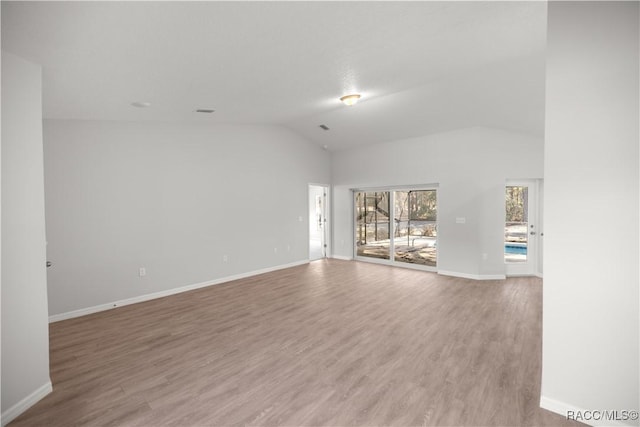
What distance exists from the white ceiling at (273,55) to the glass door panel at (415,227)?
89.5 inches

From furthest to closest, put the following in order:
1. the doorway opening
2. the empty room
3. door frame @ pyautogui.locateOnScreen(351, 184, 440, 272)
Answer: the doorway opening, door frame @ pyautogui.locateOnScreen(351, 184, 440, 272), the empty room

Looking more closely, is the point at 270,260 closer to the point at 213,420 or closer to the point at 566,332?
the point at 213,420

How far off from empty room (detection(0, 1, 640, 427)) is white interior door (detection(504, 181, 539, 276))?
4cm

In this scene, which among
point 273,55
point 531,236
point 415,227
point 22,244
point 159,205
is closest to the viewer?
point 22,244

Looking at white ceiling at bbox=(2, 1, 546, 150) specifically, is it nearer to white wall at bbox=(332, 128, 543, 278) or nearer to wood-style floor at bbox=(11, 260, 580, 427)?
white wall at bbox=(332, 128, 543, 278)

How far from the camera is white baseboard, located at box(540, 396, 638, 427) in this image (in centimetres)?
187

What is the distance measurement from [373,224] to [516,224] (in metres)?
3.01

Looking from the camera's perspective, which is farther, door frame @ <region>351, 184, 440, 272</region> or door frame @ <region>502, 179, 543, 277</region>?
door frame @ <region>351, 184, 440, 272</region>

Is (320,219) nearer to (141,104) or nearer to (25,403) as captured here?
(141,104)

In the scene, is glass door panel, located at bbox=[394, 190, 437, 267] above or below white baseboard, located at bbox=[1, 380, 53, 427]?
above

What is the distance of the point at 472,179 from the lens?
222 inches

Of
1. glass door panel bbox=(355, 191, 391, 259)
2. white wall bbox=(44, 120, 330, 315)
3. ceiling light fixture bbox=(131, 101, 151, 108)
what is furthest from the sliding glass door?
ceiling light fixture bbox=(131, 101, 151, 108)

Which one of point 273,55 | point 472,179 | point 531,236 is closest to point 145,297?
point 273,55

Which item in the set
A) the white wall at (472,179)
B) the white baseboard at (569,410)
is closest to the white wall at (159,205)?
the white wall at (472,179)
